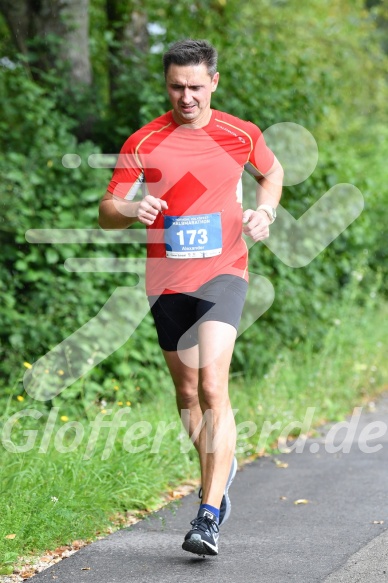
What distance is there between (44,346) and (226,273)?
3.03 metres

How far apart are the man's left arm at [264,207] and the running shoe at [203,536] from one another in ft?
4.35

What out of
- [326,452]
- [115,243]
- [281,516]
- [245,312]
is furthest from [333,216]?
[281,516]

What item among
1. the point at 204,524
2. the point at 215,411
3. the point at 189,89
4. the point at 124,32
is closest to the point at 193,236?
the point at 189,89

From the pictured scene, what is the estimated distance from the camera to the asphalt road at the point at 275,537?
445 centimetres

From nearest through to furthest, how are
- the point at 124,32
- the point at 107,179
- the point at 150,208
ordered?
the point at 150,208 < the point at 107,179 < the point at 124,32

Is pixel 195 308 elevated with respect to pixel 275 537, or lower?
elevated

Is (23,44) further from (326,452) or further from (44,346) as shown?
(326,452)

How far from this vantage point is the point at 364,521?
5301 millimetres

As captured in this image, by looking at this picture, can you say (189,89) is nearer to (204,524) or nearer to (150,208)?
(150,208)

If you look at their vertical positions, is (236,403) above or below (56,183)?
below

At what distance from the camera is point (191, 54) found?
15.9 feet

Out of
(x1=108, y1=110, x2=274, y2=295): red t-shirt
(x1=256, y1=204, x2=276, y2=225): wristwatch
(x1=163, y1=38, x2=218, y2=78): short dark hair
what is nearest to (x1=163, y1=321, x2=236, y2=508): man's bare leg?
(x1=108, y1=110, x2=274, y2=295): red t-shirt

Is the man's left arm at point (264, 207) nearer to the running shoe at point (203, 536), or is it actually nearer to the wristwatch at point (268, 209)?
the wristwatch at point (268, 209)

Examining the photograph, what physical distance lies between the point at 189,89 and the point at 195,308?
108cm
